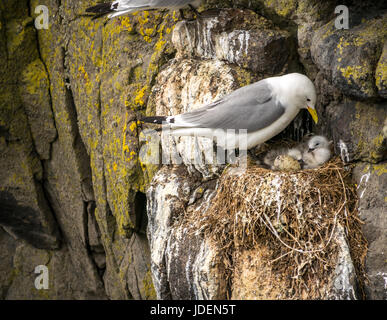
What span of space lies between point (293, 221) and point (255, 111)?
96 cm

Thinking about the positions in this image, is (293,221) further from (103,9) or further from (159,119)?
(103,9)

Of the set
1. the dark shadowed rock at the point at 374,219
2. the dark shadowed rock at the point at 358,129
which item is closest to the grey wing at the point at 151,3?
the dark shadowed rock at the point at 358,129

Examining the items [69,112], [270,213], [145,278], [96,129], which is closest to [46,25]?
[69,112]

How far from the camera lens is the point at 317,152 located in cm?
406

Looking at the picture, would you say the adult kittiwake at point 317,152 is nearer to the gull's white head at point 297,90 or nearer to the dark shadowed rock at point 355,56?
the gull's white head at point 297,90

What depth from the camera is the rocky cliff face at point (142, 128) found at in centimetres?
371

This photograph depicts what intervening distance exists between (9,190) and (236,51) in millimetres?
4070

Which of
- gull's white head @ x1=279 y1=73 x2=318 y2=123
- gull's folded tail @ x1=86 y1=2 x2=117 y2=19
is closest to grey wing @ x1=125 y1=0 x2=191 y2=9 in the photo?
gull's folded tail @ x1=86 y1=2 x2=117 y2=19

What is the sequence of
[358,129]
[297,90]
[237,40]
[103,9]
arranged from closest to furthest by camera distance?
[358,129]
[297,90]
[237,40]
[103,9]

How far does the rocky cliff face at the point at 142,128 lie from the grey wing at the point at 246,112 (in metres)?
0.30

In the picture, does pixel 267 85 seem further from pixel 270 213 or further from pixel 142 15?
pixel 142 15

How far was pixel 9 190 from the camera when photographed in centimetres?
699

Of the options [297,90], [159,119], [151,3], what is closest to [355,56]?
A: [297,90]

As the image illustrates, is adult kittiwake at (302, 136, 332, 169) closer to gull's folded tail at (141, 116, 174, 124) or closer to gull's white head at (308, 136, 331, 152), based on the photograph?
gull's white head at (308, 136, 331, 152)
